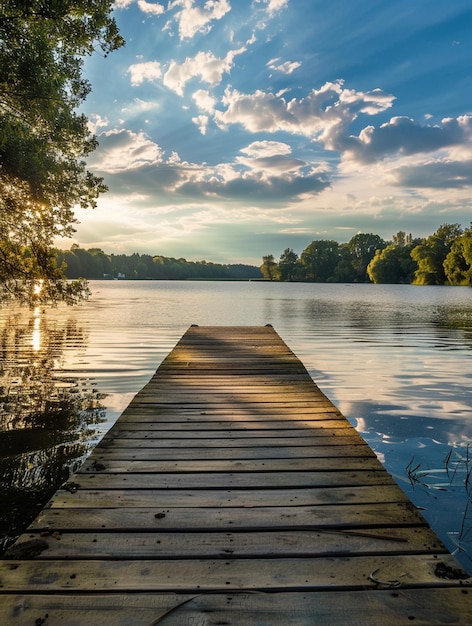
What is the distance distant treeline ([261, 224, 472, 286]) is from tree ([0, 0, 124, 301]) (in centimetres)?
8971

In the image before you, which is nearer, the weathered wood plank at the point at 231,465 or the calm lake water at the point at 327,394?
the weathered wood plank at the point at 231,465

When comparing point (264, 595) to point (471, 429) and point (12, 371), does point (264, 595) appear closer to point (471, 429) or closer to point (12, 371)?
point (471, 429)

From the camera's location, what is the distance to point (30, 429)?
24.2ft

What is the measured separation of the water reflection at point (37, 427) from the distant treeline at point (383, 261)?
91958 mm

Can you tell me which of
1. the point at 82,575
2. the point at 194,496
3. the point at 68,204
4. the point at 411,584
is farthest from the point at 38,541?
the point at 68,204

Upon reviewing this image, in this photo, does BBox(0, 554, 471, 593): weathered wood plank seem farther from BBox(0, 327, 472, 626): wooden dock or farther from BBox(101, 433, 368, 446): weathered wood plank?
BBox(101, 433, 368, 446): weathered wood plank

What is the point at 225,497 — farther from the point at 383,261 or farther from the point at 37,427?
the point at 383,261

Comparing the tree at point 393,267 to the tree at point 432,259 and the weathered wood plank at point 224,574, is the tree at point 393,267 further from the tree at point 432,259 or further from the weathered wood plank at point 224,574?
the weathered wood plank at point 224,574

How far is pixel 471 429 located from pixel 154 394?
18.1ft

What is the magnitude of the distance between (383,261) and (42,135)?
121076 millimetres

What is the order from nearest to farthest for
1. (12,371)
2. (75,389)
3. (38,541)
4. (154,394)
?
(38,541) → (154,394) → (75,389) → (12,371)

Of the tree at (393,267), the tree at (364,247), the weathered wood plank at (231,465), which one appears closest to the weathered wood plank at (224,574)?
the weathered wood plank at (231,465)

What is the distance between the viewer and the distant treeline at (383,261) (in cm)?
9775

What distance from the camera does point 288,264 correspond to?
541 ft
